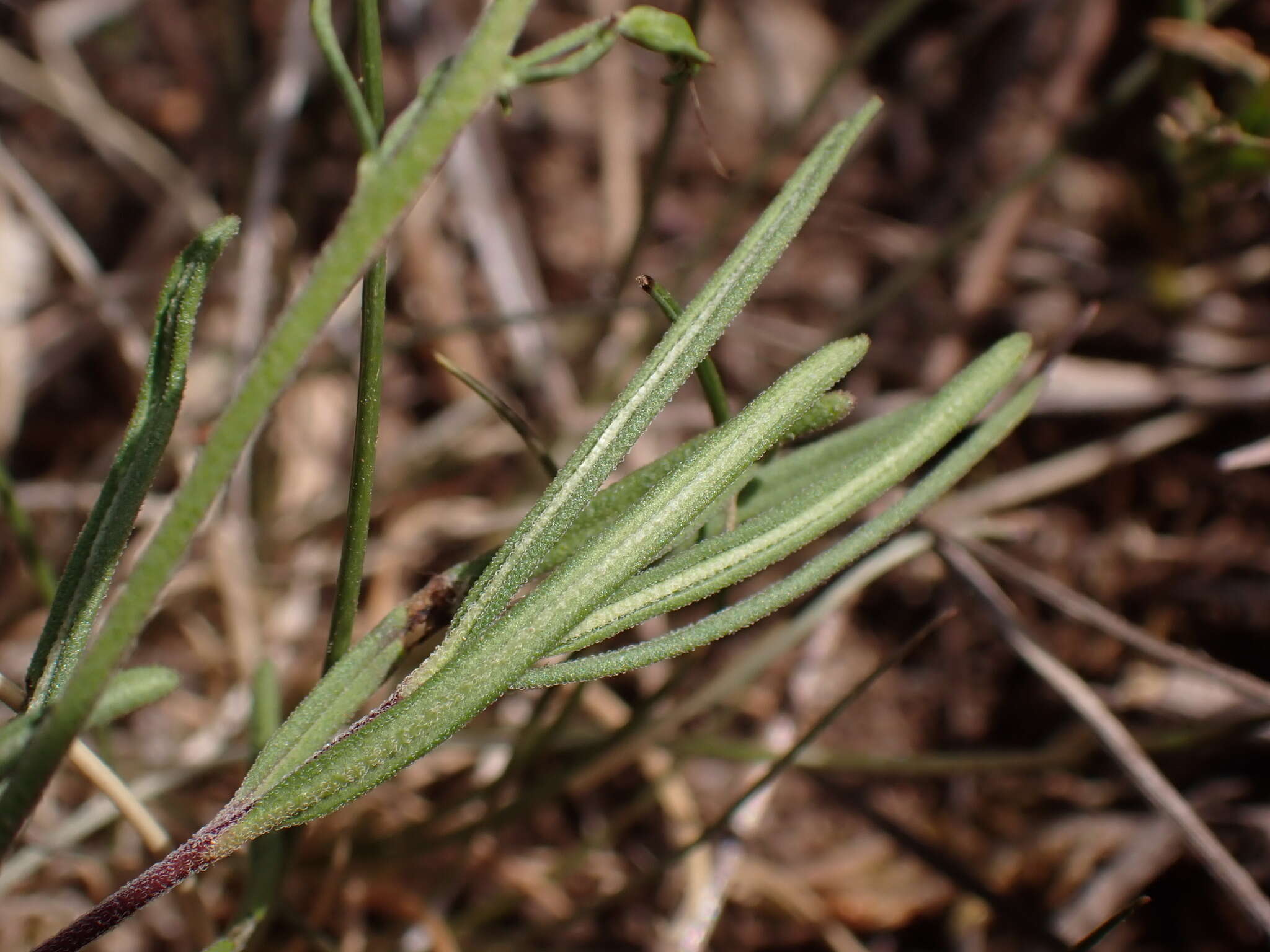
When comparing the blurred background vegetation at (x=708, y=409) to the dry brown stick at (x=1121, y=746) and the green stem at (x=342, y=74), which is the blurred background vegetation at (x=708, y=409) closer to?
the dry brown stick at (x=1121, y=746)

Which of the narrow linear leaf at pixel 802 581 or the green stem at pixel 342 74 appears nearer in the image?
the green stem at pixel 342 74

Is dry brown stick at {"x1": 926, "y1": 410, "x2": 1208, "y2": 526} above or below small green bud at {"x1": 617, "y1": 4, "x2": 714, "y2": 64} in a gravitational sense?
below

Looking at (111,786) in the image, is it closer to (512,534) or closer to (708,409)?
(512,534)

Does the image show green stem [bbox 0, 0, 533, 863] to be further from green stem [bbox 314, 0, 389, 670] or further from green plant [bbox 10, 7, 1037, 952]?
green stem [bbox 314, 0, 389, 670]

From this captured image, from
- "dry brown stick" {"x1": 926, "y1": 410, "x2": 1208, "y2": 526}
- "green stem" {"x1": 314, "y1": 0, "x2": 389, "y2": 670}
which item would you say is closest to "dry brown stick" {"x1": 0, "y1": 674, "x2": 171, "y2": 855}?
"green stem" {"x1": 314, "y1": 0, "x2": 389, "y2": 670}

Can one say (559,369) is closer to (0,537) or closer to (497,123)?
(497,123)

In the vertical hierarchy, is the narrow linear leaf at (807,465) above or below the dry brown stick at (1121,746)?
above

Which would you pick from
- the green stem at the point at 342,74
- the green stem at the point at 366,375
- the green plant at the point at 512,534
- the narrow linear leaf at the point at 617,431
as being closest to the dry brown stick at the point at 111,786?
the green plant at the point at 512,534
